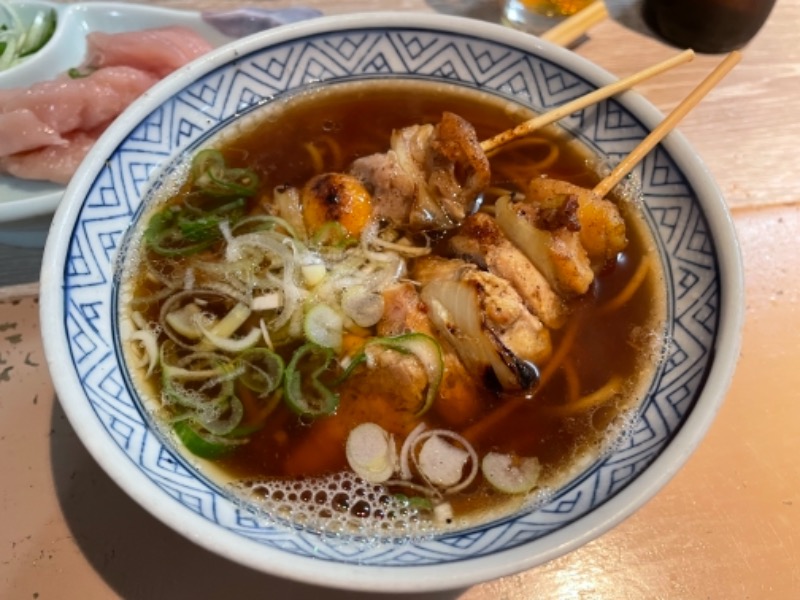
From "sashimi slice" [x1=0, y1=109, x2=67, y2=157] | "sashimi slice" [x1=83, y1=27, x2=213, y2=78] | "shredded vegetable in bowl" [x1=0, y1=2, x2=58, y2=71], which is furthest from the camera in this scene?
"shredded vegetable in bowl" [x1=0, y1=2, x2=58, y2=71]

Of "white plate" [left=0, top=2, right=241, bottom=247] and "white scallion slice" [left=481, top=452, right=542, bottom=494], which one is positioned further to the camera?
"white plate" [left=0, top=2, right=241, bottom=247]

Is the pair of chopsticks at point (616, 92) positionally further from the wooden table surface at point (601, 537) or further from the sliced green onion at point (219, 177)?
the sliced green onion at point (219, 177)

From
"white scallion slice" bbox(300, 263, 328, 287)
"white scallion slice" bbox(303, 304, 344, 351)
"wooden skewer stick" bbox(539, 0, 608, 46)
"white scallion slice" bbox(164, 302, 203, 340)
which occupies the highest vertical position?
Result: "wooden skewer stick" bbox(539, 0, 608, 46)

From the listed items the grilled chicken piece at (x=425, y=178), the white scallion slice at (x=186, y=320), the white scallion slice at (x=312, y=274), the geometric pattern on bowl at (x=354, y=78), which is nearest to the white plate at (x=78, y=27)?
the geometric pattern on bowl at (x=354, y=78)

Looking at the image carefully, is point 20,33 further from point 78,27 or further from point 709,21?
point 709,21

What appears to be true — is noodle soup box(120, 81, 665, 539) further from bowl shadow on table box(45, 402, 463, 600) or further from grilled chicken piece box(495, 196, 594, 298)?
bowl shadow on table box(45, 402, 463, 600)

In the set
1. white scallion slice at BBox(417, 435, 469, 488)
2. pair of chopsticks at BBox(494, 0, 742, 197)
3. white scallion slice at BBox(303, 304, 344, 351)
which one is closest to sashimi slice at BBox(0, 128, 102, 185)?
white scallion slice at BBox(303, 304, 344, 351)

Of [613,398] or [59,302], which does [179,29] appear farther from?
[613,398]
